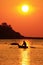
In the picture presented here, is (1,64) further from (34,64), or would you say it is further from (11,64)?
(34,64)

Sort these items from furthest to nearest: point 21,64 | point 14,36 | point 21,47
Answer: point 14,36, point 21,47, point 21,64

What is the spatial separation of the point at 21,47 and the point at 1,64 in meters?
30.5

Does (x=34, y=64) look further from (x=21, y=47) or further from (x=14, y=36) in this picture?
(x=14, y=36)

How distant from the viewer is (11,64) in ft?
118

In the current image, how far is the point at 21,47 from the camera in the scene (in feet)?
217

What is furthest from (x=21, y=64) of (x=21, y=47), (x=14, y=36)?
(x=14, y=36)

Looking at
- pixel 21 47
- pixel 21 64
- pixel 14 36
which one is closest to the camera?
pixel 21 64

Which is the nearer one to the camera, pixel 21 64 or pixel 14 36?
pixel 21 64

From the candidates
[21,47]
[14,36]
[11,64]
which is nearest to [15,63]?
[11,64]

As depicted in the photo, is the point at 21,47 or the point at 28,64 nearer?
the point at 28,64

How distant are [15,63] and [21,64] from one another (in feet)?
6.99

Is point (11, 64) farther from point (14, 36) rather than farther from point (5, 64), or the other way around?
point (14, 36)

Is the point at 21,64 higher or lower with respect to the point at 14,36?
lower

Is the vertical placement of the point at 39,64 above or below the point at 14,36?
below
